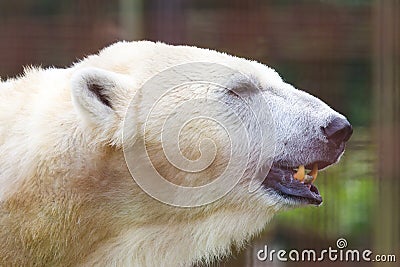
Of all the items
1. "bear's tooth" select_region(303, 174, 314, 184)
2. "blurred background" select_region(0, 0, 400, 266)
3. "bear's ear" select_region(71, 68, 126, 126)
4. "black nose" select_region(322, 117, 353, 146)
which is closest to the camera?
"bear's ear" select_region(71, 68, 126, 126)

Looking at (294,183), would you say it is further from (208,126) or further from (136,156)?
(136,156)

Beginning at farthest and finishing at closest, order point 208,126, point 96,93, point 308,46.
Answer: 1. point 308,46
2. point 208,126
3. point 96,93

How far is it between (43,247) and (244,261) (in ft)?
6.24

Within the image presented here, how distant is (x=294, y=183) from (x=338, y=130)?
0.70 ft

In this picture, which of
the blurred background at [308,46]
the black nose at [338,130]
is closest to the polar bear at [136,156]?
the black nose at [338,130]

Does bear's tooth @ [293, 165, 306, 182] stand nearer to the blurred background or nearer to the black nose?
the black nose

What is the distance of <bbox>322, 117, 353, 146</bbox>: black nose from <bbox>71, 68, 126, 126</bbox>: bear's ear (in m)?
0.60

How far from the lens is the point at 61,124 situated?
2.52m

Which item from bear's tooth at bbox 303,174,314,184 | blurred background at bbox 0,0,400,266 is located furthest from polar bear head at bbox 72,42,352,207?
blurred background at bbox 0,0,400,266

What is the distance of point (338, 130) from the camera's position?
8.29 ft

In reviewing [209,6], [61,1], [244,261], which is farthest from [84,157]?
[61,1]

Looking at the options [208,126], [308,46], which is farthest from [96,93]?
[308,46]

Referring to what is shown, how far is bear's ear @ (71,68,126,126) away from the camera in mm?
2418

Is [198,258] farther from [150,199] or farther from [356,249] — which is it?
[356,249]
